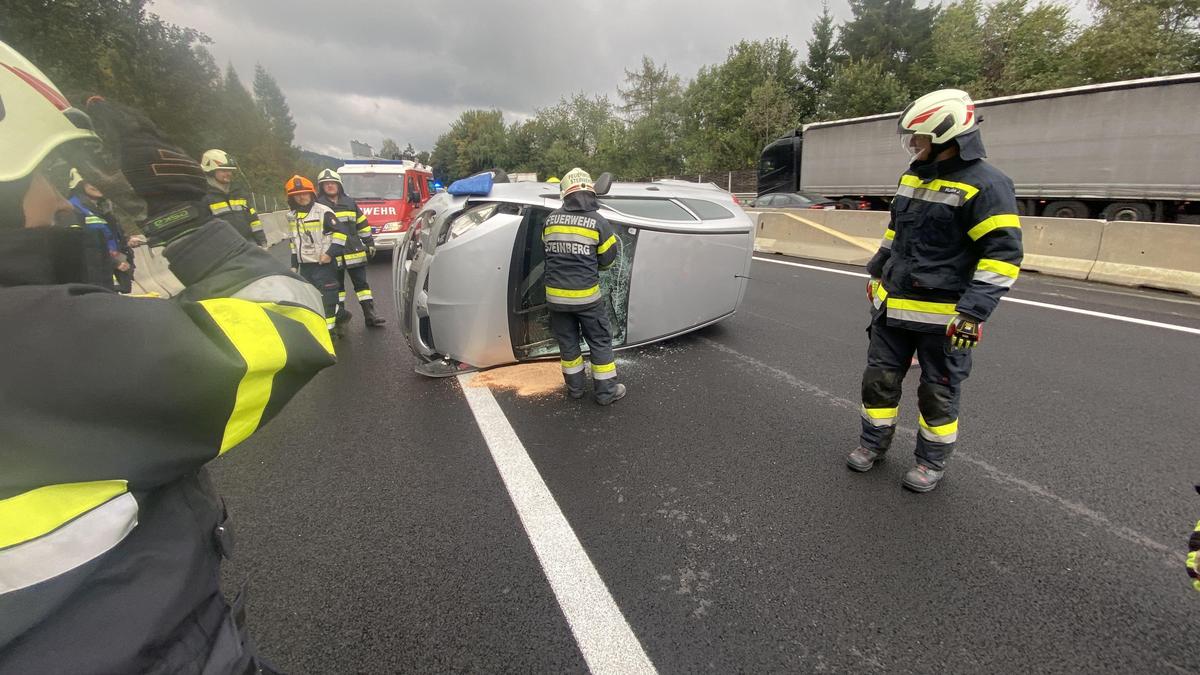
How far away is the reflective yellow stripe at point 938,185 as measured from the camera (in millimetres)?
2426

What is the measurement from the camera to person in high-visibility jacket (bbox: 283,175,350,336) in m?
5.52

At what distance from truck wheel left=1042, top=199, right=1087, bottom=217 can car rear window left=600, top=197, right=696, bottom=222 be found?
14.0 metres

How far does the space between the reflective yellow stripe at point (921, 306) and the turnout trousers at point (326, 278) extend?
17.2 feet

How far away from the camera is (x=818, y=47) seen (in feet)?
120

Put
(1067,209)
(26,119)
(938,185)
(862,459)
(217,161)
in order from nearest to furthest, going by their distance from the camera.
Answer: (26,119) < (938,185) < (862,459) < (217,161) < (1067,209)

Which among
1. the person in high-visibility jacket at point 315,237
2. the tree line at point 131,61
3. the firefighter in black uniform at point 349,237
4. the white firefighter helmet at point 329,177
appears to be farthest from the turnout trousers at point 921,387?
the tree line at point 131,61

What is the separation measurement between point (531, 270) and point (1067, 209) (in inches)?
614

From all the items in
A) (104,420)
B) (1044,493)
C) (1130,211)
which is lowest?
(1044,493)

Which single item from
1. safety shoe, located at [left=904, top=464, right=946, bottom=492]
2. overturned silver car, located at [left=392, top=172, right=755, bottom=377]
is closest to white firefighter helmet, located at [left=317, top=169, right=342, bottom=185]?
overturned silver car, located at [left=392, top=172, right=755, bottom=377]

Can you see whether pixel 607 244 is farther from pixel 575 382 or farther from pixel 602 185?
pixel 575 382

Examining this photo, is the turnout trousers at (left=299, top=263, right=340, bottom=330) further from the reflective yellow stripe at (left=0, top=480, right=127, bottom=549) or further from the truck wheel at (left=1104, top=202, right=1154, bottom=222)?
the truck wheel at (left=1104, top=202, right=1154, bottom=222)

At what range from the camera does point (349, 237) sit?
5750 millimetres

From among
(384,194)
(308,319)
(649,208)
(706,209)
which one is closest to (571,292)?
(649,208)

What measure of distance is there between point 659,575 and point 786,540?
62cm
